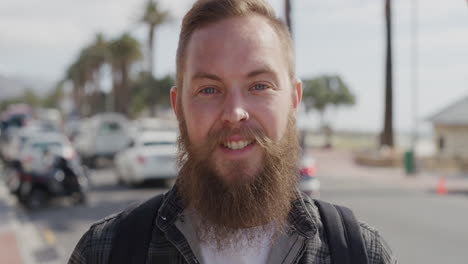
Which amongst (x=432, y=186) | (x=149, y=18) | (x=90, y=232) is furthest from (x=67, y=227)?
(x=149, y=18)

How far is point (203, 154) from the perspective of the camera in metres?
1.86

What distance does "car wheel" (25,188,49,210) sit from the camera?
14.0 meters

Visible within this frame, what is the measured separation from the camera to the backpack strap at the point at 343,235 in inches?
Answer: 69.4

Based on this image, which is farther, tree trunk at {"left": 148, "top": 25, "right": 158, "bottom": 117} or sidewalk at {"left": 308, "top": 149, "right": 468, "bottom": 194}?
tree trunk at {"left": 148, "top": 25, "right": 158, "bottom": 117}

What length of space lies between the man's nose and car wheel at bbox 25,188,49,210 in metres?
13.1

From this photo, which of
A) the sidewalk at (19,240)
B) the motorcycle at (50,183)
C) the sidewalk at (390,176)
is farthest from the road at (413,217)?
the motorcycle at (50,183)

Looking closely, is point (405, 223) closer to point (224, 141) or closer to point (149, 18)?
point (224, 141)

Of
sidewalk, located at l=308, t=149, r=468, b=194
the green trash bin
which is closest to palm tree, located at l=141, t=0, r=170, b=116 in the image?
sidewalk, located at l=308, t=149, r=468, b=194

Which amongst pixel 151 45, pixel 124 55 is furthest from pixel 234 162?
pixel 124 55

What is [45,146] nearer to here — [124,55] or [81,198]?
[81,198]

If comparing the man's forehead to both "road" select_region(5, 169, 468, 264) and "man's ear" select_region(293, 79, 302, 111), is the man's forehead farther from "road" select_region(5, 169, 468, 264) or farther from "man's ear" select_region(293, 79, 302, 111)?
"road" select_region(5, 169, 468, 264)

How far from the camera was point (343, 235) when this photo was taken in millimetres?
1821

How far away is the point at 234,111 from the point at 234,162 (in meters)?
0.16

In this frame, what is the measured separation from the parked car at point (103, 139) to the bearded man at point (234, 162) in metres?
24.7
